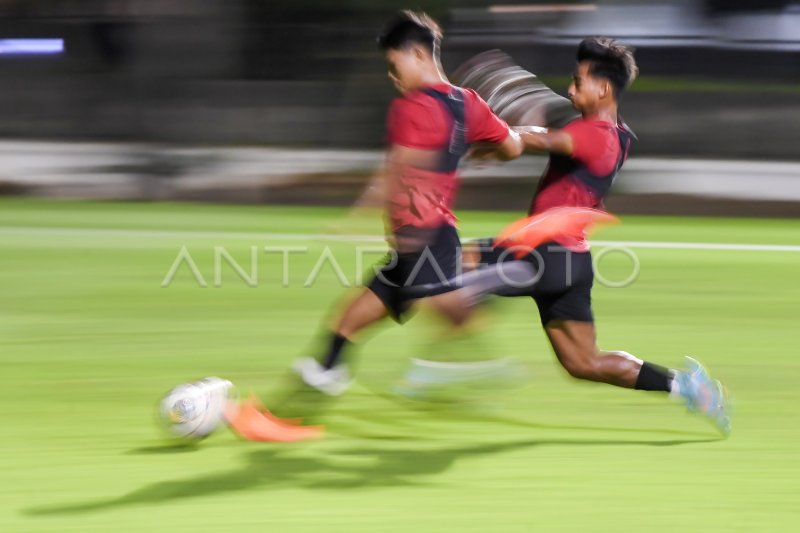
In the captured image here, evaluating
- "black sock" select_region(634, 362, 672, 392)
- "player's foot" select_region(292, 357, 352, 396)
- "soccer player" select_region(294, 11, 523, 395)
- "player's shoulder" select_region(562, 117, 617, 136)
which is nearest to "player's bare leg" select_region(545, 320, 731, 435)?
"black sock" select_region(634, 362, 672, 392)

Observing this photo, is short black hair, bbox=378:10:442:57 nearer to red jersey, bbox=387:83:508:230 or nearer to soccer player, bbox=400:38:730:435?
red jersey, bbox=387:83:508:230

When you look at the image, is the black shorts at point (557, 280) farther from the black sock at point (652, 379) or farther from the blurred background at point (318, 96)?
the blurred background at point (318, 96)

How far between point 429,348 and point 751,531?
320cm

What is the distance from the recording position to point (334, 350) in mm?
5512

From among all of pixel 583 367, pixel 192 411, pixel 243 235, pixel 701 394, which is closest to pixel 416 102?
pixel 583 367

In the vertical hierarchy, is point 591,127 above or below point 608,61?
below

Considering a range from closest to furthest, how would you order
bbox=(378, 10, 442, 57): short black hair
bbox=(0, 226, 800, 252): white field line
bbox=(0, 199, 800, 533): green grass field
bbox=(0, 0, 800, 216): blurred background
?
bbox=(0, 199, 800, 533): green grass field, bbox=(378, 10, 442, 57): short black hair, bbox=(0, 226, 800, 252): white field line, bbox=(0, 0, 800, 216): blurred background

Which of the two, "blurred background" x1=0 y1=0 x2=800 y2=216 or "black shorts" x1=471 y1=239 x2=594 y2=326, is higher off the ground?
"blurred background" x1=0 y1=0 x2=800 y2=216

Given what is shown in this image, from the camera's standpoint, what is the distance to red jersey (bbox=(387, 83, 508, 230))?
5.16 metres

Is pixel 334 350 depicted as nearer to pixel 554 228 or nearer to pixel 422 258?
pixel 422 258

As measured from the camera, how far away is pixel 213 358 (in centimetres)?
739

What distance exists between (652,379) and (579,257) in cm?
63

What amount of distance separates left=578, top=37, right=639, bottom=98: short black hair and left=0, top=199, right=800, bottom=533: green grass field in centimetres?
157

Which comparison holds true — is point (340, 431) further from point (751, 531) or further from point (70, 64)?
point (70, 64)
